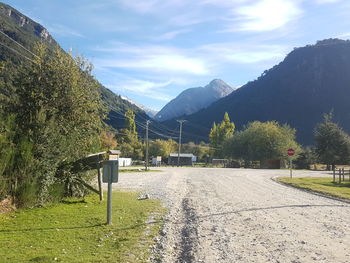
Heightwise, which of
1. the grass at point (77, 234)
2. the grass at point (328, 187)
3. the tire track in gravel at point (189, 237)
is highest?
the grass at point (77, 234)

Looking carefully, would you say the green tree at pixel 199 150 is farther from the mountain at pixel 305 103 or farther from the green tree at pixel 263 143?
the mountain at pixel 305 103

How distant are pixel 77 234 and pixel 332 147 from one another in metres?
77.4

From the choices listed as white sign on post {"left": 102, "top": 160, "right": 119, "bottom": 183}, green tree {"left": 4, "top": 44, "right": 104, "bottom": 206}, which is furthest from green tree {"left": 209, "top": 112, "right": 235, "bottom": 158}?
white sign on post {"left": 102, "top": 160, "right": 119, "bottom": 183}

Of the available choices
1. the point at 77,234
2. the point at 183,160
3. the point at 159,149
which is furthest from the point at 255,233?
the point at 159,149

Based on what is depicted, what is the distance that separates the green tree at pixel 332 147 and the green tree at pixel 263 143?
20.6 feet

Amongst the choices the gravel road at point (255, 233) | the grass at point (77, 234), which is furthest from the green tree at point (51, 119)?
the gravel road at point (255, 233)

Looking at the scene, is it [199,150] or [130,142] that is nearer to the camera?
[130,142]

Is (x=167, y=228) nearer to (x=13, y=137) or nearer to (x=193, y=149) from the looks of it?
(x=13, y=137)

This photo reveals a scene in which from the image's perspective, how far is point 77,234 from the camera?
930 cm

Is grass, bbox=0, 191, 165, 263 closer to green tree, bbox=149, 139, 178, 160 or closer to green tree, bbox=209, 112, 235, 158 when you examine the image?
green tree, bbox=209, 112, 235, 158

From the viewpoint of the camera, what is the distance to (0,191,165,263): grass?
7312 millimetres

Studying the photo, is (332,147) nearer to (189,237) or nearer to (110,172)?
(110,172)

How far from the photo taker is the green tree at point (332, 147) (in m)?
77.8

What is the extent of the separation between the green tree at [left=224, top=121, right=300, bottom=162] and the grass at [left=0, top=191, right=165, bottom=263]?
245 ft
